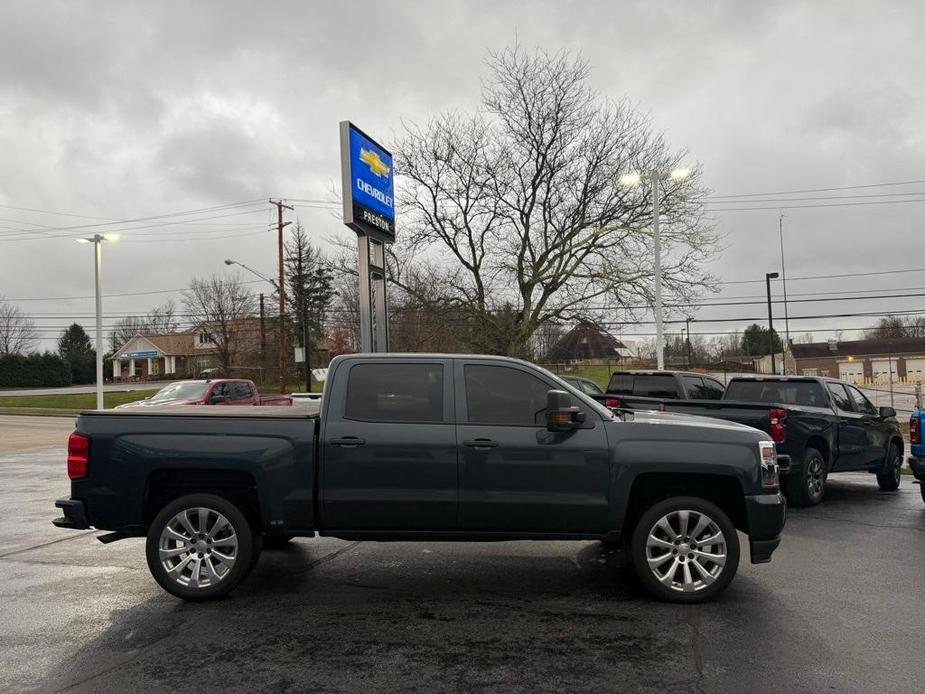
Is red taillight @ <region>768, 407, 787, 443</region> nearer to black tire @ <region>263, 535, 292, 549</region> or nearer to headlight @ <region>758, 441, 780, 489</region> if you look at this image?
headlight @ <region>758, 441, 780, 489</region>

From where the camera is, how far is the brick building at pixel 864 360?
213ft

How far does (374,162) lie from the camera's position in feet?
46.3

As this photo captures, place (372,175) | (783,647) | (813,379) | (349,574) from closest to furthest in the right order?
Result: (783,647) < (349,574) < (813,379) < (372,175)

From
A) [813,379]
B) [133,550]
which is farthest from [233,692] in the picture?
[813,379]

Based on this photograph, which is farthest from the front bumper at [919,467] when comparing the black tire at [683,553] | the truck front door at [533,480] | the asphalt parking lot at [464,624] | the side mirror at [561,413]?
the side mirror at [561,413]

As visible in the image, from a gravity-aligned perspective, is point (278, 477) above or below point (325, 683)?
above

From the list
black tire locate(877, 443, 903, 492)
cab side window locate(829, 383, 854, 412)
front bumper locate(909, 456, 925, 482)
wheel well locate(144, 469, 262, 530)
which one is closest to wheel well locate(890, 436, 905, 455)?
black tire locate(877, 443, 903, 492)

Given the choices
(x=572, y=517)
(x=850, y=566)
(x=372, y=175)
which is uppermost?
(x=372, y=175)

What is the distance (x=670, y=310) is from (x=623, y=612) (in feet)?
72.7

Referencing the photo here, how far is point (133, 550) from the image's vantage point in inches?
284

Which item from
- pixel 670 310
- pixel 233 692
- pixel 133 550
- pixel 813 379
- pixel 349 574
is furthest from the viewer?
pixel 670 310

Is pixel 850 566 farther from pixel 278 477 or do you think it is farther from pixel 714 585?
pixel 278 477

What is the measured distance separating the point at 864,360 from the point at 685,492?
73.2 metres

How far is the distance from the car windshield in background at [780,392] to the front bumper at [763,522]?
5.24 meters
